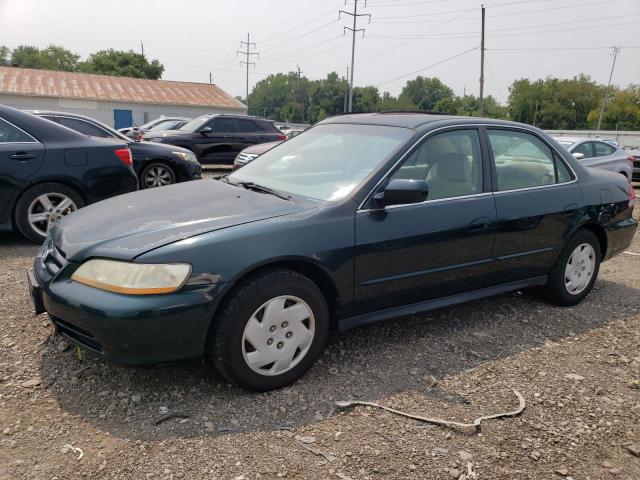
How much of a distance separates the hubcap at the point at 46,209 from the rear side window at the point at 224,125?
28.3 ft

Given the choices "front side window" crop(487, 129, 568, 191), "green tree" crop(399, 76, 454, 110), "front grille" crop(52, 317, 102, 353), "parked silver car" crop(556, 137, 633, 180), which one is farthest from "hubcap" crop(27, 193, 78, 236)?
"green tree" crop(399, 76, 454, 110)

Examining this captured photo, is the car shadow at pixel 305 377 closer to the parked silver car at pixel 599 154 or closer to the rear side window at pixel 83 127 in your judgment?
the rear side window at pixel 83 127

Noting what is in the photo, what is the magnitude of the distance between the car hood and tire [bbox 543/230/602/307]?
2414mm

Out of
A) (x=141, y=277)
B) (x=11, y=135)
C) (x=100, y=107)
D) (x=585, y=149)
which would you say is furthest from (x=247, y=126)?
(x=100, y=107)

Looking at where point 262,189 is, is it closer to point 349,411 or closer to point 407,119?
point 407,119

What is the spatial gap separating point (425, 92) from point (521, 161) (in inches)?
4349

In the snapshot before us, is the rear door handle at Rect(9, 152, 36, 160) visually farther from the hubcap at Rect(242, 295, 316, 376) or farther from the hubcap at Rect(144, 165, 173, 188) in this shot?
the hubcap at Rect(242, 295, 316, 376)

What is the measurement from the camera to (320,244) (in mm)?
3041

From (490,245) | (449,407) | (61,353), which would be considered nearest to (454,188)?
(490,245)

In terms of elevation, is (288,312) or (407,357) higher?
(288,312)

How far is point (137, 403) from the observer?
9.26 ft

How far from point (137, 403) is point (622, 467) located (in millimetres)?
2413

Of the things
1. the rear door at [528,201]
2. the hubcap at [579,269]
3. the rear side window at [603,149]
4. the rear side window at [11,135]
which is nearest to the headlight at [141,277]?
the rear door at [528,201]

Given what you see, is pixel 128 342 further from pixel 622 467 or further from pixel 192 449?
pixel 622 467
